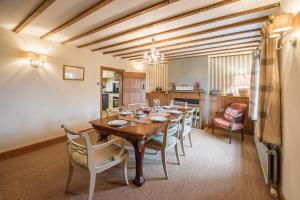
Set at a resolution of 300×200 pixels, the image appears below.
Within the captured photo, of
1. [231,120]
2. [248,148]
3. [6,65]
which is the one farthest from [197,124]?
[6,65]

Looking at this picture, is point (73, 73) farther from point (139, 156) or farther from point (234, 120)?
point (234, 120)

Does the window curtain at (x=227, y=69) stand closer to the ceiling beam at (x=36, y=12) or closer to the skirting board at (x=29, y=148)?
the ceiling beam at (x=36, y=12)

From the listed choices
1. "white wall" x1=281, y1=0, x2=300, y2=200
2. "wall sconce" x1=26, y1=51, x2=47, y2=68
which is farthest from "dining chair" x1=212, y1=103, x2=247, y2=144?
"wall sconce" x1=26, y1=51, x2=47, y2=68

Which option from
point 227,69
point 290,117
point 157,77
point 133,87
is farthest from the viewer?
point 157,77

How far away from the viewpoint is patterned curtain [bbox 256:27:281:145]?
1.67 meters

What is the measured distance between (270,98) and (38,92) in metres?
4.07

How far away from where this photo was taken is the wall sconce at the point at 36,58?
112 inches

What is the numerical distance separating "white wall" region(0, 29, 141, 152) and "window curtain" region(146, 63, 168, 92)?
2.68 m

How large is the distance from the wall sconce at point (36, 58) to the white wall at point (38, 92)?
0.10m

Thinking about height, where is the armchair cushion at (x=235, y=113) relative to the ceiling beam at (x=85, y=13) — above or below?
below

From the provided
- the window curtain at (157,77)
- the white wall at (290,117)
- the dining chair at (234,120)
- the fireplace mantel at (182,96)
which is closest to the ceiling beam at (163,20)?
the white wall at (290,117)

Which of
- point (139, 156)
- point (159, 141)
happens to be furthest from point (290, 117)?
point (139, 156)

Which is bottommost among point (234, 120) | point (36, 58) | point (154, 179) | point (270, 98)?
point (154, 179)

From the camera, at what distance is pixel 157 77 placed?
6.27m
